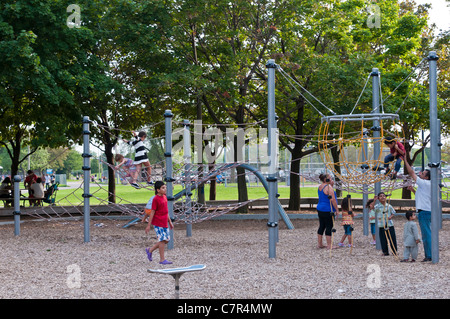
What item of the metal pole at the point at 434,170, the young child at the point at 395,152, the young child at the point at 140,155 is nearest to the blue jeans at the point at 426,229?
the metal pole at the point at 434,170

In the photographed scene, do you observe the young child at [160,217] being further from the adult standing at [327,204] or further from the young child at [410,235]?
the young child at [410,235]

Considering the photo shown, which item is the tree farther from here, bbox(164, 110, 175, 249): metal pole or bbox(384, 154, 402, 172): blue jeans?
bbox(384, 154, 402, 172): blue jeans

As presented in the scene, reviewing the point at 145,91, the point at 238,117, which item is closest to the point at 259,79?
the point at 238,117

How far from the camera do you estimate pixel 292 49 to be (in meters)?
18.8

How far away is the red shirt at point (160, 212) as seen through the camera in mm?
9289

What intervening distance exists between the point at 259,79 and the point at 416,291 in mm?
14752

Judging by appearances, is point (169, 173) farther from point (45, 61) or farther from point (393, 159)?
point (45, 61)

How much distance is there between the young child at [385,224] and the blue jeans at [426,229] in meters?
0.59

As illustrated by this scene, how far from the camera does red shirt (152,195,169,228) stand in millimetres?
9289

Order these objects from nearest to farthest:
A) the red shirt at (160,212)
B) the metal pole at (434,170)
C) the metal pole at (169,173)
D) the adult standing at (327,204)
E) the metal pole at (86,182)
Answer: the metal pole at (434,170) < the red shirt at (160,212) < the adult standing at (327,204) < the metal pole at (169,173) < the metal pole at (86,182)

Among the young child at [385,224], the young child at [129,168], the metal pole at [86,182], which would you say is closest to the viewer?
the young child at [385,224]

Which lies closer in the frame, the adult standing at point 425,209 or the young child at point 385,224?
the adult standing at point 425,209

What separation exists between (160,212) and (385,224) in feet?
13.0

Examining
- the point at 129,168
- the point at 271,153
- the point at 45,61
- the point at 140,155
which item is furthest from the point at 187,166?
the point at 45,61
